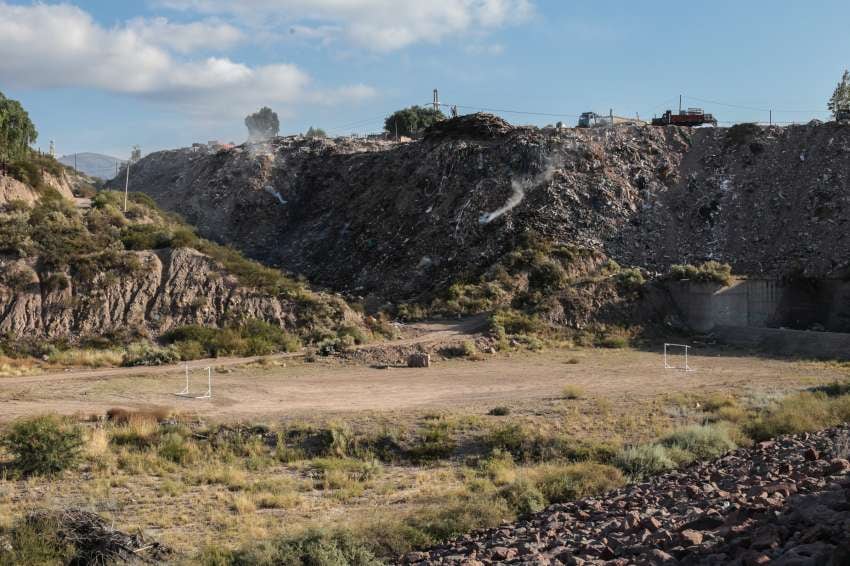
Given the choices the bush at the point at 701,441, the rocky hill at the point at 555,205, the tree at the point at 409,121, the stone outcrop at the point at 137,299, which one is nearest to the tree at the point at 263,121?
the tree at the point at 409,121

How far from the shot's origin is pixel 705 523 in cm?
1016

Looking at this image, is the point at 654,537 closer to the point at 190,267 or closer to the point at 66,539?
the point at 66,539

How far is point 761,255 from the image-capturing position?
44.4 m

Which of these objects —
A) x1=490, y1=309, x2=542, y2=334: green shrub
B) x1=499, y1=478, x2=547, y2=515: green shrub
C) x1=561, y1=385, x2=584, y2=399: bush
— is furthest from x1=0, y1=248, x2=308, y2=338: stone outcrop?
x1=499, y1=478, x2=547, y2=515: green shrub

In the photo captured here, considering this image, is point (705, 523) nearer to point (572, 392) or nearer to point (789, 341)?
point (572, 392)

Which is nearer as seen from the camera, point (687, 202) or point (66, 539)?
point (66, 539)

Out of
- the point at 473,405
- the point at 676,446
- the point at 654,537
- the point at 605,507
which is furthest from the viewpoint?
the point at 473,405

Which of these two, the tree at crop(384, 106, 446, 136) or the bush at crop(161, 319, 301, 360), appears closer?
the bush at crop(161, 319, 301, 360)

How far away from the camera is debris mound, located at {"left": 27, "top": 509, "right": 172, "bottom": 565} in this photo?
11422mm

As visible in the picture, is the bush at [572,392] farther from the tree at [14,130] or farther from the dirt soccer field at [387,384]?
the tree at [14,130]

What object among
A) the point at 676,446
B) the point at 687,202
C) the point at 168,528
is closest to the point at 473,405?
the point at 676,446

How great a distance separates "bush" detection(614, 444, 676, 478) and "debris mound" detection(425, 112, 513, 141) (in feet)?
142

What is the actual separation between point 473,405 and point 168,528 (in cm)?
1190

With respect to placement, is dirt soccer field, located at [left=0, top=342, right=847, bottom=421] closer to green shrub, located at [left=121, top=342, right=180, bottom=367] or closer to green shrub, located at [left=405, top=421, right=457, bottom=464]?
green shrub, located at [left=121, top=342, right=180, bottom=367]
